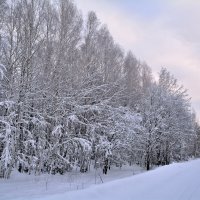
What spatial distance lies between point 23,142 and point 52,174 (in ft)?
11.2

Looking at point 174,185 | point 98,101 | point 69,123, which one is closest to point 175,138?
A: point 98,101

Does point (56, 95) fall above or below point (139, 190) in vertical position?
above

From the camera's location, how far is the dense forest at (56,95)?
19.0 m

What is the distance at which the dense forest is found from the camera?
62.5 ft

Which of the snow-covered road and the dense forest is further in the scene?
the dense forest

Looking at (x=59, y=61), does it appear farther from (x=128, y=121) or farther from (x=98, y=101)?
(x=128, y=121)

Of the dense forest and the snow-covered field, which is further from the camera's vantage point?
the dense forest

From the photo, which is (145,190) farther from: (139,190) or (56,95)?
(56,95)

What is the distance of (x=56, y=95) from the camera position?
2233cm

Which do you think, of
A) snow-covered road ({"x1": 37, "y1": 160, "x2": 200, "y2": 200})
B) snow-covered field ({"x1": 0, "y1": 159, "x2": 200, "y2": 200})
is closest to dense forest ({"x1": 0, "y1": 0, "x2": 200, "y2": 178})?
snow-covered field ({"x1": 0, "y1": 159, "x2": 200, "y2": 200})

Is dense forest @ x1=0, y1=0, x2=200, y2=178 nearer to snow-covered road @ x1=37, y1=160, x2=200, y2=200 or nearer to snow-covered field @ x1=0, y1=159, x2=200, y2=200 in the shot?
snow-covered field @ x1=0, y1=159, x2=200, y2=200

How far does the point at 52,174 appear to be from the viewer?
20.8 meters

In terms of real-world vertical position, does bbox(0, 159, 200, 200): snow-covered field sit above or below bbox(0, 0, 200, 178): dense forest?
below

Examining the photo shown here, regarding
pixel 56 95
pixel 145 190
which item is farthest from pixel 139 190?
pixel 56 95
